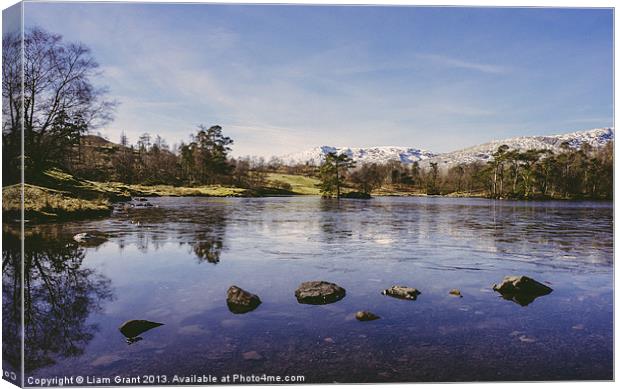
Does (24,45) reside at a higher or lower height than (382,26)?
lower

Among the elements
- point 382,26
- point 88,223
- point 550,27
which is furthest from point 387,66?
point 88,223

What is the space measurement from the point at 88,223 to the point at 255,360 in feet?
32.6

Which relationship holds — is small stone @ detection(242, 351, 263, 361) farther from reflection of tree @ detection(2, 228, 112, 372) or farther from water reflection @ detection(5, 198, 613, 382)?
reflection of tree @ detection(2, 228, 112, 372)

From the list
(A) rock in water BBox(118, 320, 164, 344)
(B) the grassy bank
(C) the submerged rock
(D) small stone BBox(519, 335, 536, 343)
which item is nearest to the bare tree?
(B) the grassy bank

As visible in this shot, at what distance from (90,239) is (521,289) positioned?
9.95 meters

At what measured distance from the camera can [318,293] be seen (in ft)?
25.1

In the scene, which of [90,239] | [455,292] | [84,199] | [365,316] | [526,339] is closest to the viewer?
[526,339]

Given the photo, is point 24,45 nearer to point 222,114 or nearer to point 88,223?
point 222,114

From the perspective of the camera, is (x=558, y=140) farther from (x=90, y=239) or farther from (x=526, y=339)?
(x=90, y=239)

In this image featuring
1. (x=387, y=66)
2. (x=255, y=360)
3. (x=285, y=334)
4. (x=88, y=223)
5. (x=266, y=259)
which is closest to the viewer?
(x=255, y=360)

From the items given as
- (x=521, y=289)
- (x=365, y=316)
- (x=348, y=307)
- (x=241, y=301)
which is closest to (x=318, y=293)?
(x=348, y=307)

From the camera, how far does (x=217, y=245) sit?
12133 mm

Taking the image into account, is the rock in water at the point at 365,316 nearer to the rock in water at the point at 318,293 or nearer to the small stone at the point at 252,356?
the rock in water at the point at 318,293

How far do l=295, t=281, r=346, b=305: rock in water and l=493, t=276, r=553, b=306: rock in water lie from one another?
2.95m
